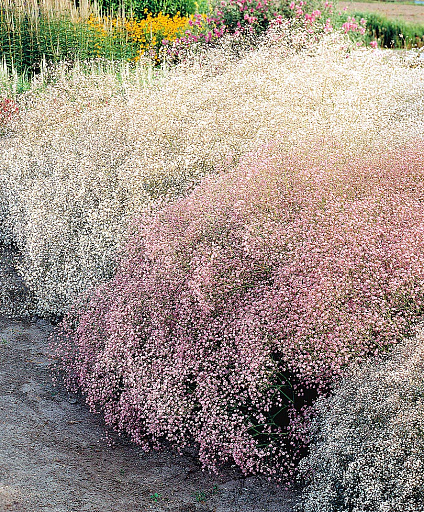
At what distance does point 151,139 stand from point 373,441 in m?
3.55

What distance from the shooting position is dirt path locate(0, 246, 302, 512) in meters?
3.24

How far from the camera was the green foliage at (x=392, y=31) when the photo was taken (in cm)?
1753

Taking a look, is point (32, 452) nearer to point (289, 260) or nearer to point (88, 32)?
point (289, 260)

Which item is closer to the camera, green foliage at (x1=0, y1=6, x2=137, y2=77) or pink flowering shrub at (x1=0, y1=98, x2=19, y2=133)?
pink flowering shrub at (x1=0, y1=98, x2=19, y2=133)

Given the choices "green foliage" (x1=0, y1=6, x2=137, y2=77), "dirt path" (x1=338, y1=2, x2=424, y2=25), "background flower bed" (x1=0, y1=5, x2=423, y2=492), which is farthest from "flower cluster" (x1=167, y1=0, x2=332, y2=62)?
"dirt path" (x1=338, y1=2, x2=424, y2=25)

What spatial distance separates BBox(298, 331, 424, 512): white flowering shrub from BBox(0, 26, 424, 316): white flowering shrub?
212 cm

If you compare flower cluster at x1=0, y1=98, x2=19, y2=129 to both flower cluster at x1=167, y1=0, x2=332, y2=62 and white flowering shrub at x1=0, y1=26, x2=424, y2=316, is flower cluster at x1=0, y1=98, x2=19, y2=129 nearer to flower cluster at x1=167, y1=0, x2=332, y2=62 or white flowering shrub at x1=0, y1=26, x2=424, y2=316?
white flowering shrub at x1=0, y1=26, x2=424, y2=316

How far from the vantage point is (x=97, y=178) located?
5625 mm

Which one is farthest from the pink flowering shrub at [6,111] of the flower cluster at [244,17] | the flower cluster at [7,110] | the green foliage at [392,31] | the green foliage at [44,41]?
the green foliage at [392,31]

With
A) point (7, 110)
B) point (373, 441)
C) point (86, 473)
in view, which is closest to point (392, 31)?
point (7, 110)

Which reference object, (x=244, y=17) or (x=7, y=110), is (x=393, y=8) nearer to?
(x=244, y=17)

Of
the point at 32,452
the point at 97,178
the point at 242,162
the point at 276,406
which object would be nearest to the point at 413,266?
the point at 276,406

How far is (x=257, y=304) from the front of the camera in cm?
341

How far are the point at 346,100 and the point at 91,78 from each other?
375cm
